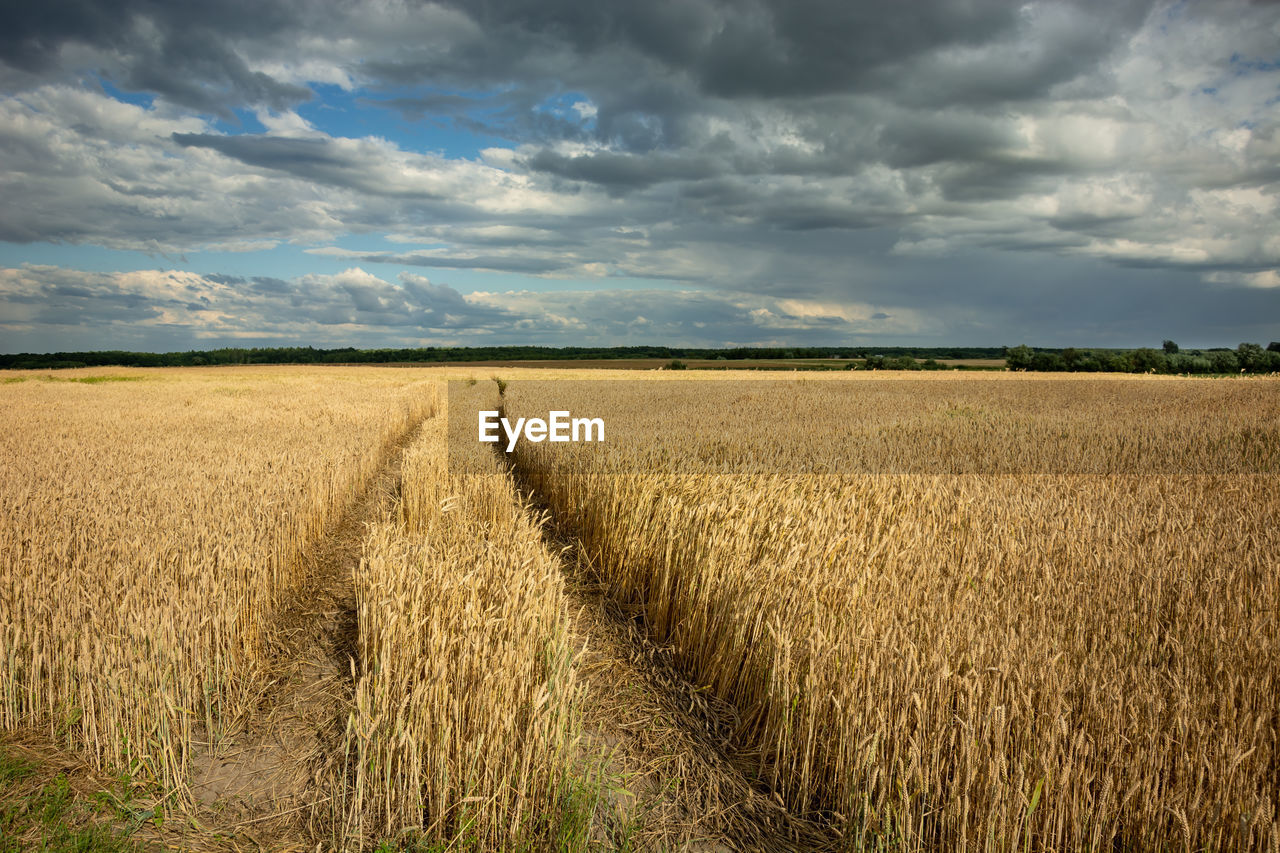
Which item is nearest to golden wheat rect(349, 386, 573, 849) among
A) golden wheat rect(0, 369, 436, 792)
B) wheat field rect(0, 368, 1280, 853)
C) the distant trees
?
wheat field rect(0, 368, 1280, 853)

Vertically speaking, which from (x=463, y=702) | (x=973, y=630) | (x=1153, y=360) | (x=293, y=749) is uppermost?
(x=1153, y=360)

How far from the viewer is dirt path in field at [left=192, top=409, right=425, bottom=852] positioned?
330 centimetres

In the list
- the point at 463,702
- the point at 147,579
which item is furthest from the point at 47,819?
the point at 147,579

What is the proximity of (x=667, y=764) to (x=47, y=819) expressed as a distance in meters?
2.99

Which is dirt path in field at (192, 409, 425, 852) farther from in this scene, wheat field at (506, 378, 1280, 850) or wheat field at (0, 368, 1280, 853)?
wheat field at (506, 378, 1280, 850)

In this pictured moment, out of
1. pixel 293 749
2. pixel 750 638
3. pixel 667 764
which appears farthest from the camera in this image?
pixel 750 638

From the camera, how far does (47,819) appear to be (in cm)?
300

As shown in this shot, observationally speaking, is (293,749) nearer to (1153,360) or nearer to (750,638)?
(750,638)

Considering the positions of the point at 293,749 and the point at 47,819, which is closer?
the point at 47,819

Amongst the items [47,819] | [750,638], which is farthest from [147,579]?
[750,638]

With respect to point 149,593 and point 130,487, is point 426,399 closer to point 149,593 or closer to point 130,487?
point 130,487

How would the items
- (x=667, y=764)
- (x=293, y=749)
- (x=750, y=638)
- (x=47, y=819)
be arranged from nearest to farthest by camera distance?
(x=47, y=819) → (x=667, y=764) → (x=293, y=749) → (x=750, y=638)

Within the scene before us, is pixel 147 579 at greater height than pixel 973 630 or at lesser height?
lesser

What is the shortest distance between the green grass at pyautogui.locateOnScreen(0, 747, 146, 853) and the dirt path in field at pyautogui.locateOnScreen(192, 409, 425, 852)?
436mm
